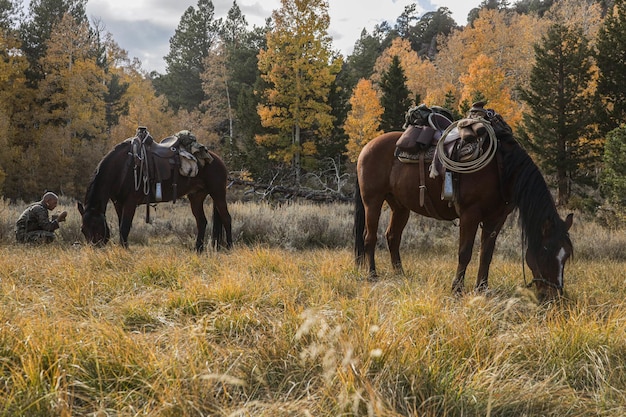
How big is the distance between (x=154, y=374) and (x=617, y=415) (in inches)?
99.1

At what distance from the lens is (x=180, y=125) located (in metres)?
31.7

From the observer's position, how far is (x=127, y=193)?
7.05 metres

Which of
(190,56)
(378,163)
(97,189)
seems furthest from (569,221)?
(190,56)

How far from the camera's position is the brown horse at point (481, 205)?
12.2 feet

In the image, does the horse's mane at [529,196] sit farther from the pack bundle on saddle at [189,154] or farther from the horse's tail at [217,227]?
the horse's tail at [217,227]

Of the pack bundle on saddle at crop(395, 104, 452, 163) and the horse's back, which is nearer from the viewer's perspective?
the pack bundle on saddle at crop(395, 104, 452, 163)

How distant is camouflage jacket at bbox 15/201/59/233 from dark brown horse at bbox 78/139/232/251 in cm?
174

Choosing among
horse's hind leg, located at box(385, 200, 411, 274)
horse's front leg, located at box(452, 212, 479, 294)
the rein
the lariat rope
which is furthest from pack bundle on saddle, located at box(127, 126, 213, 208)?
horse's front leg, located at box(452, 212, 479, 294)

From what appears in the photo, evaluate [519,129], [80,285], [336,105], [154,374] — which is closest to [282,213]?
[80,285]

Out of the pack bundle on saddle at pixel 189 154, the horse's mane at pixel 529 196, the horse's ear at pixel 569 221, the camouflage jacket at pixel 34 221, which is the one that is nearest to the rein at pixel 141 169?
the pack bundle on saddle at pixel 189 154

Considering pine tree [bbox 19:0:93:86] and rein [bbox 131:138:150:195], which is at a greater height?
pine tree [bbox 19:0:93:86]

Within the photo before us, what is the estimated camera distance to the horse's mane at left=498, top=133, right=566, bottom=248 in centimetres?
378

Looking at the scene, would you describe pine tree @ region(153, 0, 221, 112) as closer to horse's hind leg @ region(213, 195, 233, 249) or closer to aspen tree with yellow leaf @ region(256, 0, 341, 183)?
aspen tree with yellow leaf @ region(256, 0, 341, 183)

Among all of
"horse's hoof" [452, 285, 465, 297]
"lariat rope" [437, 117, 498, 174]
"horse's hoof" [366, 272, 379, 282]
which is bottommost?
"horse's hoof" [366, 272, 379, 282]
